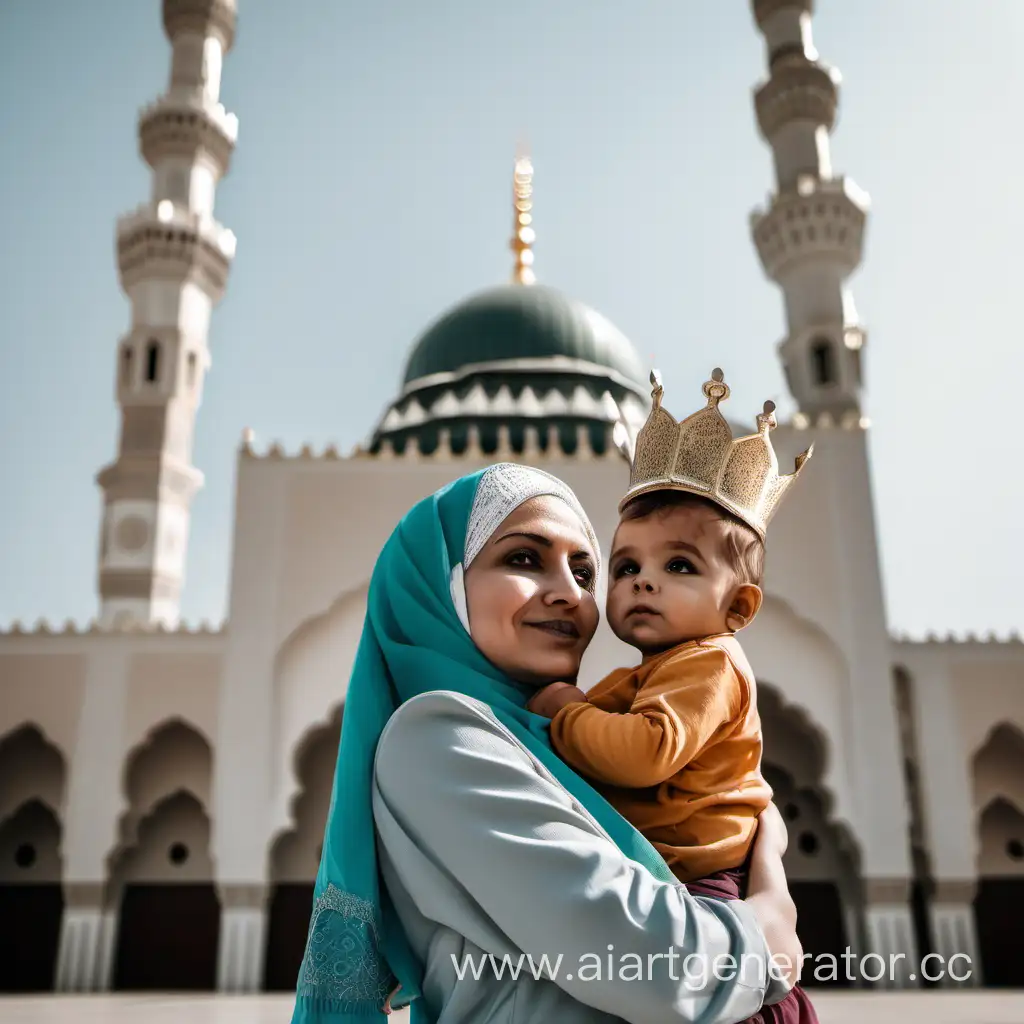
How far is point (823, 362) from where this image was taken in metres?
9.98

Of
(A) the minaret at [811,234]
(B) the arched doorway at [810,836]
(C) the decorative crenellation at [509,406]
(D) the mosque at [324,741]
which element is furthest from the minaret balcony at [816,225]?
(B) the arched doorway at [810,836]

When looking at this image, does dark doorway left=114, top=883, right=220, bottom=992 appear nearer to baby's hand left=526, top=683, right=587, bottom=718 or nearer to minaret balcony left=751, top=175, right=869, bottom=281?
minaret balcony left=751, top=175, right=869, bottom=281

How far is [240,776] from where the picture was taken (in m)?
7.19

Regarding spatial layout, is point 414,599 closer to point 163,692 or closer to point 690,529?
point 690,529

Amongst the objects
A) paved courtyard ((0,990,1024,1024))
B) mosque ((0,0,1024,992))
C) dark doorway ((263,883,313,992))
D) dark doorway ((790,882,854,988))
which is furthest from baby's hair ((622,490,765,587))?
dark doorway ((790,882,854,988))

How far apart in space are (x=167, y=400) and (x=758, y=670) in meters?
5.76

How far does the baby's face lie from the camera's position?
111cm

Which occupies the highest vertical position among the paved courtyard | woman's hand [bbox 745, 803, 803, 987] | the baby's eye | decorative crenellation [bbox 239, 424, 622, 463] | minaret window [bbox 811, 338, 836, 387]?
minaret window [bbox 811, 338, 836, 387]

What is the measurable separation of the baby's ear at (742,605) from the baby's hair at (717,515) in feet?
0.04

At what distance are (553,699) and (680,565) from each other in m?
0.19

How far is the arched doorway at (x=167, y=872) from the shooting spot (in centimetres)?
780

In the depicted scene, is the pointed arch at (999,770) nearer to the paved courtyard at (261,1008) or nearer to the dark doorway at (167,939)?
the paved courtyard at (261,1008)

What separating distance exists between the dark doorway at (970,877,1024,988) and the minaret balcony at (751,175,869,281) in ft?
17.9

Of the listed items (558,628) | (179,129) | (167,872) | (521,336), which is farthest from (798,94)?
(558,628)
